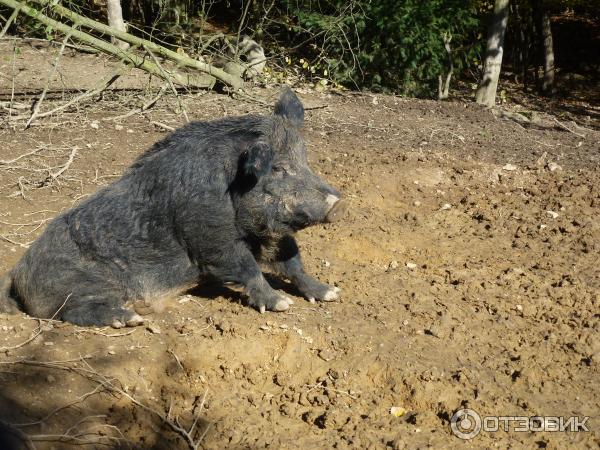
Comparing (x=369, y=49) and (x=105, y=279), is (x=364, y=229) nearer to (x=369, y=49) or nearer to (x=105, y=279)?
(x=105, y=279)

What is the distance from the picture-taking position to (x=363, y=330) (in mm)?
4934

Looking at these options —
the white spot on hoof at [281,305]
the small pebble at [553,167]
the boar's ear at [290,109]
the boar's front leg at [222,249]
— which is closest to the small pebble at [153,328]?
the boar's front leg at [222,249]

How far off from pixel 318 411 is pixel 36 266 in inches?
84.9

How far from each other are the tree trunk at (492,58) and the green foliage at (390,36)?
43cm

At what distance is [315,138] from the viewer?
8.77m

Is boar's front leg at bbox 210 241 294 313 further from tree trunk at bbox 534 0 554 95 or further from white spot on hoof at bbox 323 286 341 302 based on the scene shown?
tree trunk at bbox 534 0 554 95

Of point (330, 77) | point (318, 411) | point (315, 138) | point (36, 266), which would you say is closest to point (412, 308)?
point (318, 411)

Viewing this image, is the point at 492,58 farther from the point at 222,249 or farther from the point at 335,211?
the point at 222,249

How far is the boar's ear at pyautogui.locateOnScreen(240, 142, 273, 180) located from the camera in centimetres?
472

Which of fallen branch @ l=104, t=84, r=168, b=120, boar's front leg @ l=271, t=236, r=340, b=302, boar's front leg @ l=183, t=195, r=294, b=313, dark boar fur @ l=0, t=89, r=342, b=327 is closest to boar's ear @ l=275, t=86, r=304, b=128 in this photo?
dark boar fur @ l=0, t=89, r=342, b=327

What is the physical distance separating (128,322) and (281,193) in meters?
1.32

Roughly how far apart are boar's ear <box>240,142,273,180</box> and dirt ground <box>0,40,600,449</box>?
100 cm

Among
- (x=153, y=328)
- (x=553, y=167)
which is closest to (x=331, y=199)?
(x=153, y=328)

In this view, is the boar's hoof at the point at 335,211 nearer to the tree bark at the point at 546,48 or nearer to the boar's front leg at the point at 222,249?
the boar's front leg at the point at 222,249
